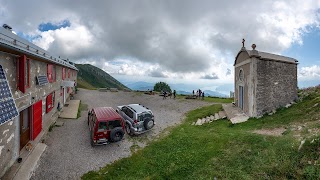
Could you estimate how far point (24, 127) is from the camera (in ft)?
38.3

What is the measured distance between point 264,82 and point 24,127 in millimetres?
17962

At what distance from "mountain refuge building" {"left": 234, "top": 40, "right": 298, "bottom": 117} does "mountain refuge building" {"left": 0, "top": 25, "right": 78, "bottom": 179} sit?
52.7ft

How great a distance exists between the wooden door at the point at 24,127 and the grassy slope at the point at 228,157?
4831 mm

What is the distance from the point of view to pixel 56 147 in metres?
12.5

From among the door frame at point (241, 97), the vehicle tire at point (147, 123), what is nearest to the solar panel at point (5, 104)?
the vehicle tire at point (147, 123)

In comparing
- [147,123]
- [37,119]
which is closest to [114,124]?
[147,123]

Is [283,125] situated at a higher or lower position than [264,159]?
higher

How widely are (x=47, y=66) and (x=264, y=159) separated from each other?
17.2 meters

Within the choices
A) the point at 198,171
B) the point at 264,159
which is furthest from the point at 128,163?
the point at 264,159

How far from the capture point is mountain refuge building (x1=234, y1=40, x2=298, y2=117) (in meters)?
16.0

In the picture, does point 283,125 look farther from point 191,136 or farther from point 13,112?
point 13,112

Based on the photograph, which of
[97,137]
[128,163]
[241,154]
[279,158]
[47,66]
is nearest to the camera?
[279,158]

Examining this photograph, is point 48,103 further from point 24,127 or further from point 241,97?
point 241,97

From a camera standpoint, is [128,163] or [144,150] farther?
[144,150]
